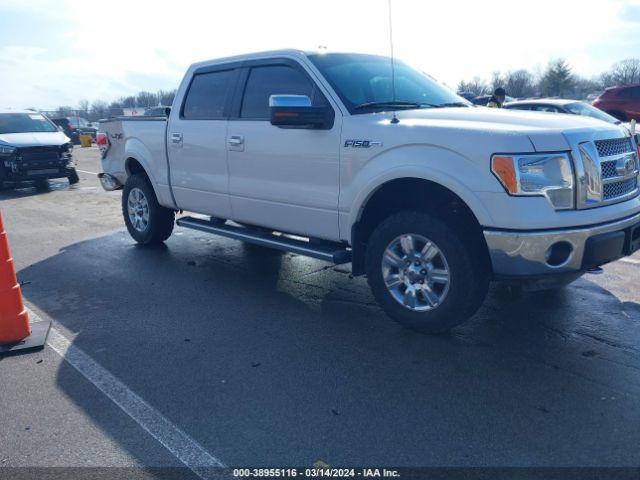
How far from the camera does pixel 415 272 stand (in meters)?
4.16

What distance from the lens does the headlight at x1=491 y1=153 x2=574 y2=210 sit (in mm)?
3561

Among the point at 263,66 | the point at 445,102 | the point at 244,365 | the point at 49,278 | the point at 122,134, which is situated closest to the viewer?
the point at 244,365

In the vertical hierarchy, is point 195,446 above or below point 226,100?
below

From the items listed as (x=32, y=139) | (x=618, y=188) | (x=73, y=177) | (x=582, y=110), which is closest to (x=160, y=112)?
(x=32, y=139)

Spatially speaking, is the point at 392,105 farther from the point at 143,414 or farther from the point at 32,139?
the point at 32,139

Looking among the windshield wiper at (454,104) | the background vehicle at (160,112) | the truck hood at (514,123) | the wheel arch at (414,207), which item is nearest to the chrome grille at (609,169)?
the truck hood at (514,123)

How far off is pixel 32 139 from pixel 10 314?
1086 cm

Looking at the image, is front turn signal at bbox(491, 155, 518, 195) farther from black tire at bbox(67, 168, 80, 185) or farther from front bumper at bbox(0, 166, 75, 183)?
black tire at bbox(67, 168, 80, 185)

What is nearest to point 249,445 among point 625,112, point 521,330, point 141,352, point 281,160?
point 141,352

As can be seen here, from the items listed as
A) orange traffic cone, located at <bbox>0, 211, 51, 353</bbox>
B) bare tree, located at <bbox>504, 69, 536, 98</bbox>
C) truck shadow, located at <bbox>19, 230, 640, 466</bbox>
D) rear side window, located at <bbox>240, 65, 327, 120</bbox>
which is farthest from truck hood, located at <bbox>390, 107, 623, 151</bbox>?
bare tree, located at <bbox>504, 69, 536, 98</bbox>

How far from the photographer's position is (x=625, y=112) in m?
18.7

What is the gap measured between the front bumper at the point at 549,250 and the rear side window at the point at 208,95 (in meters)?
→ 3.19

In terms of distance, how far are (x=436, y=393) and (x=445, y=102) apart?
2614 millimetres

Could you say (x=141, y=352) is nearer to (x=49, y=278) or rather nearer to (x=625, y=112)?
(x=49, y=278)
